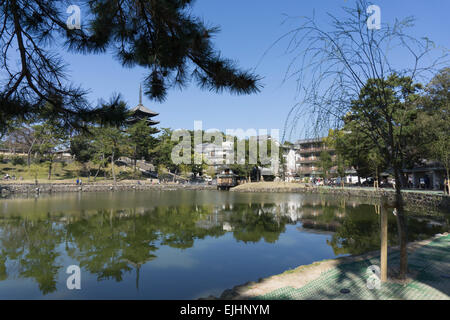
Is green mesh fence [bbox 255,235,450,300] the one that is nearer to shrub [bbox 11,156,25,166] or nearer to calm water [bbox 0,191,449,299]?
calm water [bbox 0,191,449,299]

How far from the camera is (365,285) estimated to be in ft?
10.6

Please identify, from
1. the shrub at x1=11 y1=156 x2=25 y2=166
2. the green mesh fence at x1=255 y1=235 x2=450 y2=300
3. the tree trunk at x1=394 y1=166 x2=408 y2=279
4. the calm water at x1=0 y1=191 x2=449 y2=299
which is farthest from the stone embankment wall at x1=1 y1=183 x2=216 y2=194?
the tree trunk at x1=394 y1=166 x2=408 y2=279

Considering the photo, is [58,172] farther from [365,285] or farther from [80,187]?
[365,285]

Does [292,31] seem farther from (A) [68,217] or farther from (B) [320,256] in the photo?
(A) [68,217]

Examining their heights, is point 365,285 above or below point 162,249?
above

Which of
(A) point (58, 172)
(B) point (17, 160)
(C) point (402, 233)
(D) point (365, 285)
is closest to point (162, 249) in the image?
(D) point (365, 285)

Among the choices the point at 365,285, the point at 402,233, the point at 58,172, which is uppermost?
the point at 58,172

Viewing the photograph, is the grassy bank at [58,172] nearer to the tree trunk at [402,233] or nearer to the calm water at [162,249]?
the calm water at [162,249]

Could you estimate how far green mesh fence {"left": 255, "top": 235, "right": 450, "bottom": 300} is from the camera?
2.94 metres

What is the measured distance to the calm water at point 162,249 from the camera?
4.71 metres

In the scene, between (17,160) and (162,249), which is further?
(17,160)

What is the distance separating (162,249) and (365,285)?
4861mm

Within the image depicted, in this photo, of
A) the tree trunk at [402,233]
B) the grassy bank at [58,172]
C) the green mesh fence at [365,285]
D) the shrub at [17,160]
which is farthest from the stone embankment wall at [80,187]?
the tree trunk at [402,233]

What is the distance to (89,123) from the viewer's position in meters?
3.39
